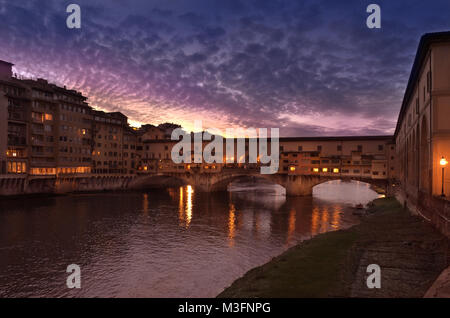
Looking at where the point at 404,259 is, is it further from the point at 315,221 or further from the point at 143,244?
the point at 315,221

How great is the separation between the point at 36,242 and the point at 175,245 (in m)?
16.0

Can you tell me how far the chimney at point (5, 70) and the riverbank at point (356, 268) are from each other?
80.2m

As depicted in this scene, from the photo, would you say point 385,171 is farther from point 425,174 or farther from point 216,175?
point 425,174

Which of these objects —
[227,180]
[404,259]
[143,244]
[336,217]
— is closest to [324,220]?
[336,217]

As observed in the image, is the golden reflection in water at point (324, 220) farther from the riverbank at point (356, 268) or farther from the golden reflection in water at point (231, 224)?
the riverbank at point (356, 268)

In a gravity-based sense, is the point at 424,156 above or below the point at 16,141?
below

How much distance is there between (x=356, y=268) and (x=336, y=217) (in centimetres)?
3301

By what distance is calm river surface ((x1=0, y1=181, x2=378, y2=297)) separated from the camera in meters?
22.8

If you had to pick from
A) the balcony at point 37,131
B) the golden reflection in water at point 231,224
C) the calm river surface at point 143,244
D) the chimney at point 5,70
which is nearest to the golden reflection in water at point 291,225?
the calm river surface at point 143,244

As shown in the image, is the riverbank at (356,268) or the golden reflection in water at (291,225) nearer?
the riverbank at (356,268)

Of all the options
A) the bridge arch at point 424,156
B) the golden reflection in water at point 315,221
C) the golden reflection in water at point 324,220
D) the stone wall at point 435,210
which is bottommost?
the golden reflection in water at point 315,221

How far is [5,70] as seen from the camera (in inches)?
2869

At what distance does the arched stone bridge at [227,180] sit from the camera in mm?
81625
